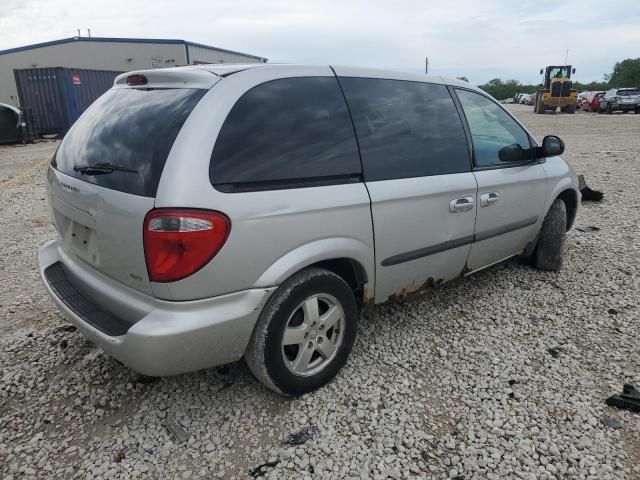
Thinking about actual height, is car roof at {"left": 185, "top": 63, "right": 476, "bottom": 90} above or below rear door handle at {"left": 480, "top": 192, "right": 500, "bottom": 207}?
above

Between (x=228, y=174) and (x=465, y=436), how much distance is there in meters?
1.72

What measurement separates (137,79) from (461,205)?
210 centimetres

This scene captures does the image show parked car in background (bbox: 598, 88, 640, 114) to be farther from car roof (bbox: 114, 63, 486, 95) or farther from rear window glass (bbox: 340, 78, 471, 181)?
car roof (bbox: 114, 63, 486, 95)

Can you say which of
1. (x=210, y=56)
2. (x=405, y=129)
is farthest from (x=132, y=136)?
(x=210, y=56)

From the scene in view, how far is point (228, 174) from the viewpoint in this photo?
2.15m

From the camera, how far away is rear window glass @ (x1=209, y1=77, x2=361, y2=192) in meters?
2.19

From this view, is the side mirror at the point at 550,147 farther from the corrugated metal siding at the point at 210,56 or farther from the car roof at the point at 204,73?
the corrugated metal siding at the point at 210,56

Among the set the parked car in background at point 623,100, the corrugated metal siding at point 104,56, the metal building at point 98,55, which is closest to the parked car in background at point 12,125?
the corrugated metal siding at point 104,56

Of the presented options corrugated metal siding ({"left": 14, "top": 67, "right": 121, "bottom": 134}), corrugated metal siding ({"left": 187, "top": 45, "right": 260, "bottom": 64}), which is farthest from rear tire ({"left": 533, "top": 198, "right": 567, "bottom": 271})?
corrugated metal siding ({"left": 187, "top": 45, "right": 260, "bottom": 64})

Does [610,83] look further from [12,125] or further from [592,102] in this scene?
[12,125]

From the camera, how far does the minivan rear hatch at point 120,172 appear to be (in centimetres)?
212

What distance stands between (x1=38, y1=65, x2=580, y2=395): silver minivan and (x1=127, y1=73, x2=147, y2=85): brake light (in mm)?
17

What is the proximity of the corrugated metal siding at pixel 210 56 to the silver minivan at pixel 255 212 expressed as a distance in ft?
78.5

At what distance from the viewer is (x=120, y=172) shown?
223 cm
